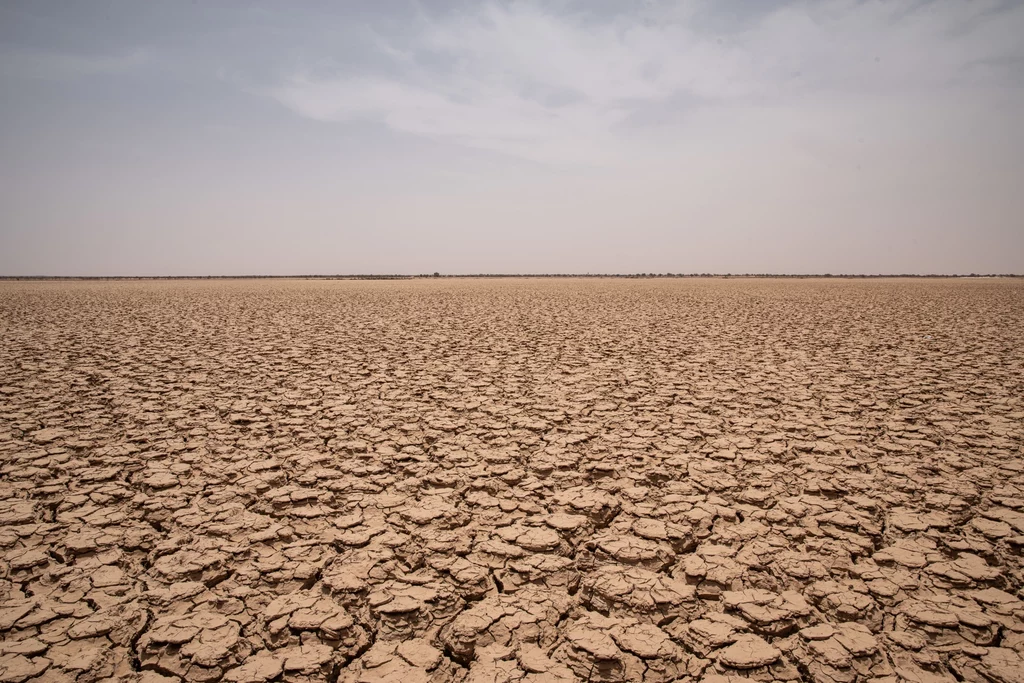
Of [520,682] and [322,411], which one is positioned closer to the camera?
[520,682]

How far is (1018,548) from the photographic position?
2.12 m

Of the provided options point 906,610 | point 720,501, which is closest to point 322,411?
point 720,501

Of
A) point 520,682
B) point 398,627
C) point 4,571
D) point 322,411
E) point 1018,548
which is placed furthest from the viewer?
point 322,411

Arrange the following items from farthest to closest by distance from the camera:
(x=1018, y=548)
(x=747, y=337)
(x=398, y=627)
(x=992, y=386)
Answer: (x=747, y=337) → (x=992, y=386) → (x=1018, y=548) → (x=398, y=627)

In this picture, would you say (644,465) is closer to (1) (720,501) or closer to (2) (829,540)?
(1) (720,501)

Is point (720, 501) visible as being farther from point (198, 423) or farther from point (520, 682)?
point (198, 423)

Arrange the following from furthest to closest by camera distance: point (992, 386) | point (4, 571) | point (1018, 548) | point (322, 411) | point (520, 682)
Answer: point (992, 386), point (322, 411), point (1018, 548), point (4, 571), point (520, 682)

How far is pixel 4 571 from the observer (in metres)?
1.97

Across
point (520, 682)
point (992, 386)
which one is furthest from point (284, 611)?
point (992, 386)

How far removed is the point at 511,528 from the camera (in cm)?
235

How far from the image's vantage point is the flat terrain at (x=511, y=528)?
160 cm

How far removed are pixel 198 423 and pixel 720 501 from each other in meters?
3.77

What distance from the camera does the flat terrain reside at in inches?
63.0

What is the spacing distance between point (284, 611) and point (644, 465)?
208cm
